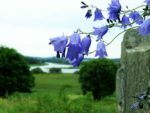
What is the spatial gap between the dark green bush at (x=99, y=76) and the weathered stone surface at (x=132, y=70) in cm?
2577

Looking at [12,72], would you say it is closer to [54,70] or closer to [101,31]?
[101,31]

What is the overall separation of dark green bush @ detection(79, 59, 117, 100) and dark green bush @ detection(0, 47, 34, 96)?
301 centimetres

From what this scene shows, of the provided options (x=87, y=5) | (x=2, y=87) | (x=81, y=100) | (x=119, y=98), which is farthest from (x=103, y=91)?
(x=87, y=5)

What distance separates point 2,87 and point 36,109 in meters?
22.7

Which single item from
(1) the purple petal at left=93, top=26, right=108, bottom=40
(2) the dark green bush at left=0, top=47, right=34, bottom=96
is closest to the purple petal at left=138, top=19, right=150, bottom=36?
(1) the purple petal at left=93, top=26, right=108, bottom=40

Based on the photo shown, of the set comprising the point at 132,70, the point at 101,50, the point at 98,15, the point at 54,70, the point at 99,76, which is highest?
the point at 98,15

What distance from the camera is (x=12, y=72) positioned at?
33.0 meters

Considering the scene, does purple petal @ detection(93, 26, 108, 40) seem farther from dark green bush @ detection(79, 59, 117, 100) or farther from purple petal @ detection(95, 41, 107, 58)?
dark green bush @ detection(79, 59, 117, 100)

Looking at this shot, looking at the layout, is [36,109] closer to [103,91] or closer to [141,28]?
[141,28]

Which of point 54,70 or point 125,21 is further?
point 54,70

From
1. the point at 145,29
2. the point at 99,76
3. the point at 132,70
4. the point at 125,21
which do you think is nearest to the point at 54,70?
the point at 99,76

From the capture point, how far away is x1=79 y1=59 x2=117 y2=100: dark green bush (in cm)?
3193

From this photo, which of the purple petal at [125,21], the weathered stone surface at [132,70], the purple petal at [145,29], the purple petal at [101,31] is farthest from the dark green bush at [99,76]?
the purple petal at [145,29]

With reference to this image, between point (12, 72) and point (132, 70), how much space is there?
2766 centimetres
